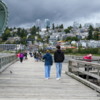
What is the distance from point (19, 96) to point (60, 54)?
17.9 feet

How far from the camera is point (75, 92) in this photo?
11.0 metres

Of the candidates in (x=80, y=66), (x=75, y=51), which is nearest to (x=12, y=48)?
(x=75, y=51)

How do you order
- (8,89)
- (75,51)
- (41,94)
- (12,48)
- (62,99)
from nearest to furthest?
(62,99) → (41,94) → (8,89) → (75,51) → (12,48)

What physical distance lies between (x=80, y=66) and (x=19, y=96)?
671cm

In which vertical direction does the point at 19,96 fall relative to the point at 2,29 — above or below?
below

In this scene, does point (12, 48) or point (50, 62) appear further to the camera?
point (12, 48)

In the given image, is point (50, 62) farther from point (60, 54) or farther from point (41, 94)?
point (41, 94)

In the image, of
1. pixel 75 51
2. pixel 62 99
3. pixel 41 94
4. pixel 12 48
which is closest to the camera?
pixel 62 99

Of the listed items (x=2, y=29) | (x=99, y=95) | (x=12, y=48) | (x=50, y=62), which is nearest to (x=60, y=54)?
(x=50, y=62)

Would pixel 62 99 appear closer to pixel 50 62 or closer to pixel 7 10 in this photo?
pixel 7 10

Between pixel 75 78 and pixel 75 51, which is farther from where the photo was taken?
pixel 75 51

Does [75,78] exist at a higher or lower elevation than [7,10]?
lower

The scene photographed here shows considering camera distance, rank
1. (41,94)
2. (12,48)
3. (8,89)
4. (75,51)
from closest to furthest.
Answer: (41,94) < (8,89) < (75,51) < (12,48)

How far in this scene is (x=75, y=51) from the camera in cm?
12506
